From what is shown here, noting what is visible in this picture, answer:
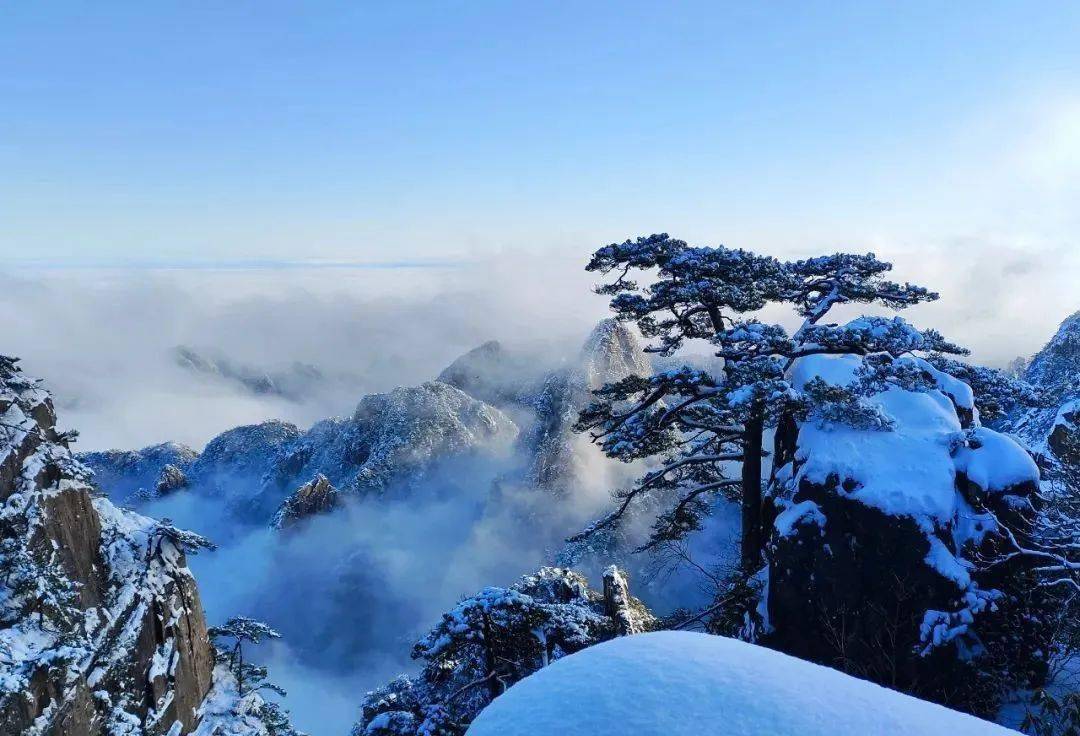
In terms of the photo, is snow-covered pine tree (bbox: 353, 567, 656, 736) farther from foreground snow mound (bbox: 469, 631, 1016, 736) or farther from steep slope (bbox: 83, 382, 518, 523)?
steep slope (bbox: 83, 382, 518, 523)

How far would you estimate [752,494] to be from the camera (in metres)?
14.2

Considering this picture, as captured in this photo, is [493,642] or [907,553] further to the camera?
[493,642]

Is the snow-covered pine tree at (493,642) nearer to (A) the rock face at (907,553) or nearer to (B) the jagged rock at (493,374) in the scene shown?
(A) the rock face at (907,553)

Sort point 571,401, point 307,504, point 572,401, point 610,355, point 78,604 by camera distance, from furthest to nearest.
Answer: point 307,504 → point 610,355 → point 571,401 → point 572,401 → point 78,604

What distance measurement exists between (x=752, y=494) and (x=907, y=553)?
418 cm

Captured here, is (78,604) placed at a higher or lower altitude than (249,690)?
higher

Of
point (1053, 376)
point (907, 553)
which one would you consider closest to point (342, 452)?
point (907, 553)

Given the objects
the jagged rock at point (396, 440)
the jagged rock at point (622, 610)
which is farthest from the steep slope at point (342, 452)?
the jagged rock at point (622, 610)

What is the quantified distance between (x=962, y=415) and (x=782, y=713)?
1265 centimetres

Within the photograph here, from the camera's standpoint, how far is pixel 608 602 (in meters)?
17.5

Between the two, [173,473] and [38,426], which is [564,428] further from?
[173,473]

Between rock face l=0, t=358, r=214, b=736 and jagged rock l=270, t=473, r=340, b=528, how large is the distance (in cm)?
5846

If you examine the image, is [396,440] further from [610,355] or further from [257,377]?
[257,377]

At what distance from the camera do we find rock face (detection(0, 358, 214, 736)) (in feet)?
34.4
